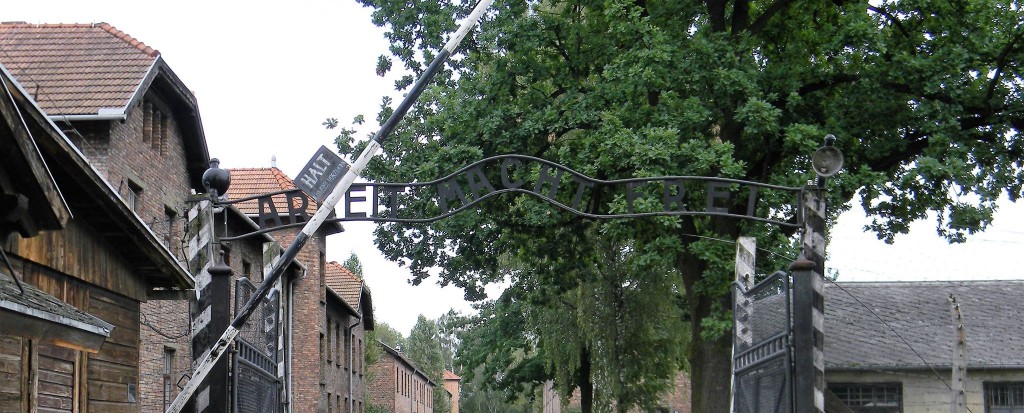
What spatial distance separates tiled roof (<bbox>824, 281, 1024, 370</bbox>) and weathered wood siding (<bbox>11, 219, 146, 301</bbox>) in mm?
21599

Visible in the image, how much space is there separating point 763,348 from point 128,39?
18149mm

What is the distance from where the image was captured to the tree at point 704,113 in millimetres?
21062

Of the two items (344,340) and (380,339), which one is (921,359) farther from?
(380,339)

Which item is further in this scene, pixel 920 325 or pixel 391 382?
pixel 391 382

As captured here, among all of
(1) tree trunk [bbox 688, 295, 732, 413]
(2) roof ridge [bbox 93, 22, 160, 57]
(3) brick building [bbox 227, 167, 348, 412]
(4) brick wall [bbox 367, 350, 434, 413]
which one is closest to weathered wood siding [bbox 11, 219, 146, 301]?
(2) roof ridge [bbox 93, 22, 160, 57]

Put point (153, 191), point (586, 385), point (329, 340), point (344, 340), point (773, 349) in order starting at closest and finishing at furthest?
point (773, 349) < point (153, 191) < point (586, 385) < point (329, 340) < point (344, 340)

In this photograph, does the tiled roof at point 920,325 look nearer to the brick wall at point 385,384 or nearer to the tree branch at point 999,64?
the tree branch at point 999,64

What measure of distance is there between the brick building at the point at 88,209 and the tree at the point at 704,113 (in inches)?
188

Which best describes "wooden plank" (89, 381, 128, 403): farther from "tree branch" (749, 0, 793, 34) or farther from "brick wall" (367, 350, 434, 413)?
"brick wall" (367, 350, 434, 413)

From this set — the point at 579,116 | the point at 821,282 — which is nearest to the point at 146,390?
the point at 579,116

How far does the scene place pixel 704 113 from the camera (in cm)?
2155

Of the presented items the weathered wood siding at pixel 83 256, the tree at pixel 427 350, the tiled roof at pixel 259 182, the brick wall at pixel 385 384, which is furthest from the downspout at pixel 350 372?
the tree at pixel 427 350

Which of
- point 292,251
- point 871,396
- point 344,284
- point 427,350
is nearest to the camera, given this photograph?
point 292,251

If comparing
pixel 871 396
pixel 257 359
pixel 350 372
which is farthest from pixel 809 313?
pixel 350 372
